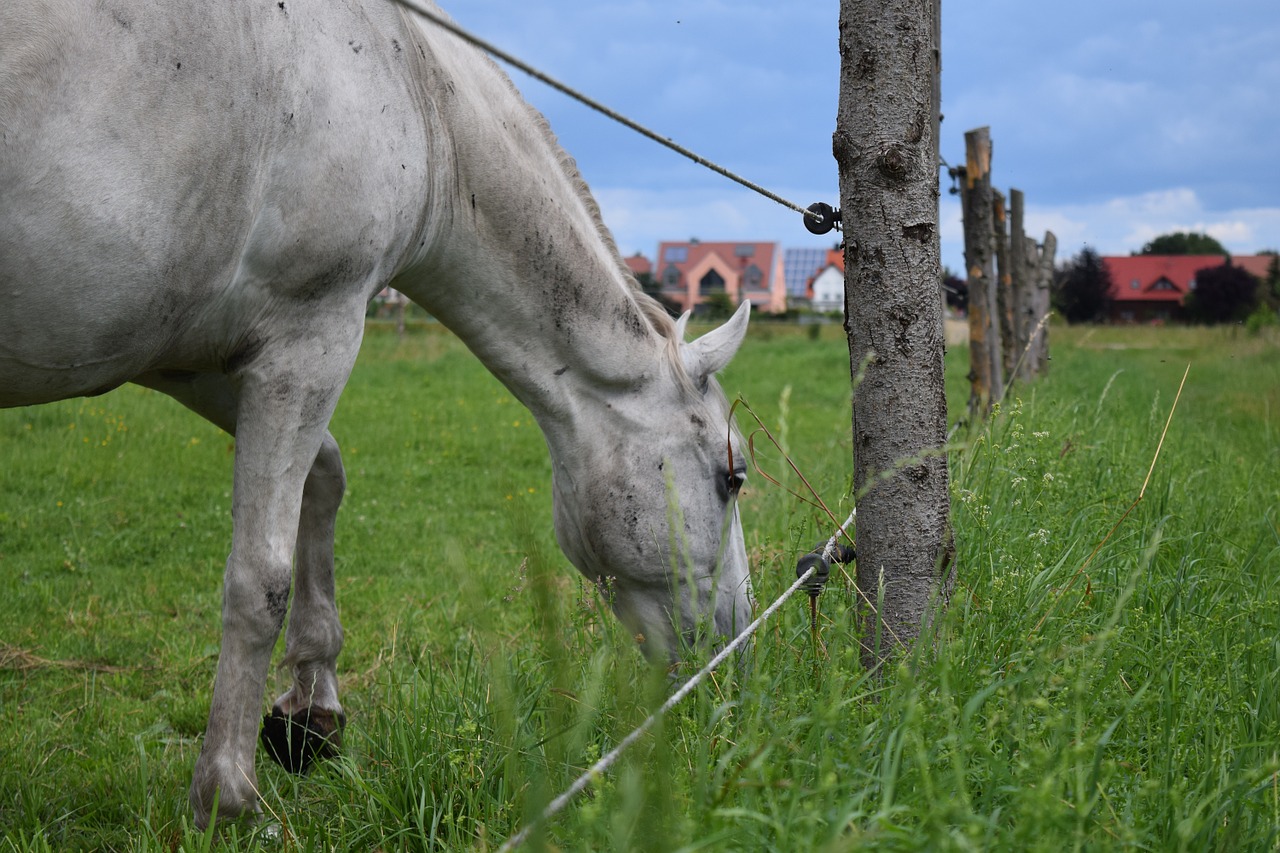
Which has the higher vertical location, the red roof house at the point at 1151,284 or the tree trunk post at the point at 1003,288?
the red roof house at the point at 1151,284

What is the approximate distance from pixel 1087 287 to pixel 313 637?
64.2 m

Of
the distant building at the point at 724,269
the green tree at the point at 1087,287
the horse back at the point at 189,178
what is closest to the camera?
the horse back at the point at 189,178

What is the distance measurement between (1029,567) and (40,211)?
2547 mm

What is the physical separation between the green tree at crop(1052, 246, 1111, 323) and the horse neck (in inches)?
2306

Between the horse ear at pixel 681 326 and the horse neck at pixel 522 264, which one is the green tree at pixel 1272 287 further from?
the horse neck at pixel 522 264

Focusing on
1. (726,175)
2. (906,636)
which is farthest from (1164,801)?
(726,175)

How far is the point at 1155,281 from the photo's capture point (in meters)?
75.4

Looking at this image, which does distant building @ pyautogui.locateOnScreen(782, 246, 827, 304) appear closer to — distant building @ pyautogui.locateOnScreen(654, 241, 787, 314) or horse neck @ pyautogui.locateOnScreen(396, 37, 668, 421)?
distant building @ pyautogui.locateOnScreen(654, 241, 787, 314)

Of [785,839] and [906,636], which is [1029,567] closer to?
[906,636]

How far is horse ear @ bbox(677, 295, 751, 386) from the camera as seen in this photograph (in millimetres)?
3059

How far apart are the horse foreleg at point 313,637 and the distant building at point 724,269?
6912 cm

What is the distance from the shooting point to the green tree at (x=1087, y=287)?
59781 mm

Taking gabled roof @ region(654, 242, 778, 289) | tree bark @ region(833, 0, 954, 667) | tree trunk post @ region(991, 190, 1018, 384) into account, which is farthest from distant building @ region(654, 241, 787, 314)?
tree bark @ region(833, 0, 954, 667)

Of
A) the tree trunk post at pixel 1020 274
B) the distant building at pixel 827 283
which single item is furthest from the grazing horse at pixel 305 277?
the distant building at pixel 827 283
